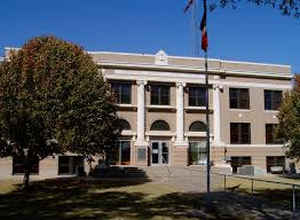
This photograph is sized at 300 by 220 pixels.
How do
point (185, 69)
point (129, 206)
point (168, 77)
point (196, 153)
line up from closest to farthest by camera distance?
point (129, 206) < point (168, 77) < point (185, 69) < point (196, 153)

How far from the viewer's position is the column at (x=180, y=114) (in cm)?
3741

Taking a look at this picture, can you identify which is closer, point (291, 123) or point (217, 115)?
point (291, 123)

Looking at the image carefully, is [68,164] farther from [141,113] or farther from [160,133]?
[160,133]

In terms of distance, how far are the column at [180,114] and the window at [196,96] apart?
1.29 meters

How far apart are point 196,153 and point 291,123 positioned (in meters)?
12.7

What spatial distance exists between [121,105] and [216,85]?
33.1 ft

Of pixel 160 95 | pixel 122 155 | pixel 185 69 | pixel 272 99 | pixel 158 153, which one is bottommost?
pixel 122 155

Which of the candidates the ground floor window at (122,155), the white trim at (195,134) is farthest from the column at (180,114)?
the ground floor window at (122,155)

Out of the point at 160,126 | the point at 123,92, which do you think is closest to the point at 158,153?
the point at 160,126

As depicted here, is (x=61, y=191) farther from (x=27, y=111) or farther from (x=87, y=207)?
(x=87, y=207)

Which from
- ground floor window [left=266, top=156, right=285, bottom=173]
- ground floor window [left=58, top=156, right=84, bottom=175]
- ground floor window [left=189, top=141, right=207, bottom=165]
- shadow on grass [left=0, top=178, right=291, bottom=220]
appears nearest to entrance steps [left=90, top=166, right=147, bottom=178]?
ground floor window [left=58, top=156, right=84, bottom=175]

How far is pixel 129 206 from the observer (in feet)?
50.3

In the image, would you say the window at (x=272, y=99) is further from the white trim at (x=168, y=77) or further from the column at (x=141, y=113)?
the column at (x=141, y=113)

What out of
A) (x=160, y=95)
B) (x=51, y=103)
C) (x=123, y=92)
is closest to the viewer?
(x=51, y=103)
